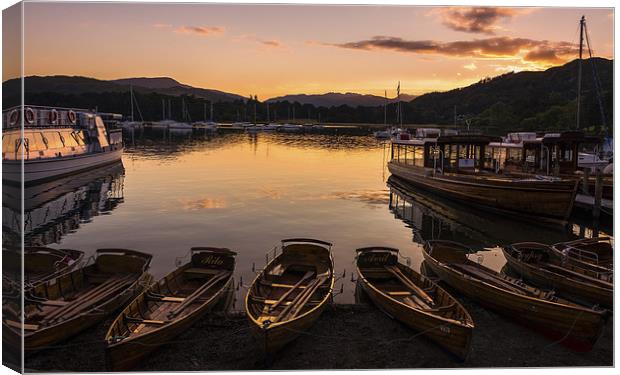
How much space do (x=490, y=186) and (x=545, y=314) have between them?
60.7 ft

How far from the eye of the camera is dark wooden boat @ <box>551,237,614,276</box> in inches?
637

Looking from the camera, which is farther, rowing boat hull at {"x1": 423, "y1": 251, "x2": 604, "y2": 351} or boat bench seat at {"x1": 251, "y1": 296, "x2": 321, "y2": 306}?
boat bench seat at {"x1": 251, "y1": 296, "x2": 321, "y2": 306}

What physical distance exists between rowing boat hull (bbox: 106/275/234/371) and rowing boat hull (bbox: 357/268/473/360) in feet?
15.7

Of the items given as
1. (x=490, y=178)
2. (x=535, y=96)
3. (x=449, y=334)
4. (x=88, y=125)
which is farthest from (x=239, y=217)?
(x=535, y=96)

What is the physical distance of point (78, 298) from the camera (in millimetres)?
13375

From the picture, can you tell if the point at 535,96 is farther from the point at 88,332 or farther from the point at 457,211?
the point at 88,332

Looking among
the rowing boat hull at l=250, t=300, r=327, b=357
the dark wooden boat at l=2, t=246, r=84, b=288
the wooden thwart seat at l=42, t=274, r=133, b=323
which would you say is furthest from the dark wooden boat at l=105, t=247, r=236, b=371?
the dark wooden boat at l=2, t=246, r=84, b=288

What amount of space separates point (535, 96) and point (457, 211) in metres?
66.5

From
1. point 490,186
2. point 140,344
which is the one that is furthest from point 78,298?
point 490,186

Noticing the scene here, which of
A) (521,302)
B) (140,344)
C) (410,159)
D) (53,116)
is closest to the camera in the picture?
(140,344)

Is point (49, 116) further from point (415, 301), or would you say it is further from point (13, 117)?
point (415, 301)

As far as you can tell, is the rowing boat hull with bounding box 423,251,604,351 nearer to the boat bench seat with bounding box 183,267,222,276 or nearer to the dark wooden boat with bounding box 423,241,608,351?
the dark wooden boat with bounding box 423,241,608,351

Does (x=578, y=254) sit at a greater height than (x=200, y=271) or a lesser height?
greater

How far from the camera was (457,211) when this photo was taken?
31172mm
